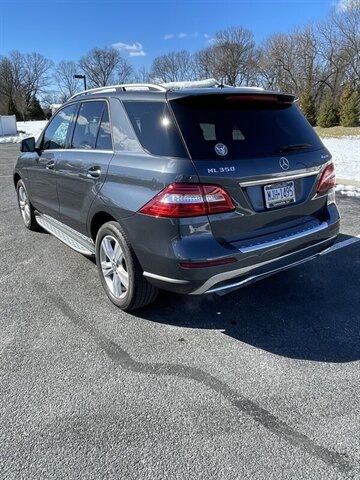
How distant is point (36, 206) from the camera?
17.4 ft

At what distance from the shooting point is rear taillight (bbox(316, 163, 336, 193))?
329 cm

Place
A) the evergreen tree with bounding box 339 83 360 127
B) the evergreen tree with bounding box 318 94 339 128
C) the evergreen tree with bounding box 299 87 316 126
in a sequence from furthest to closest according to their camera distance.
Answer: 1. the evergreen tree with bounding box 299 87 316 126
2. the evergreen tree with bounding box 318 94 339 128
3. the evergreen tree with bounding box 339 83 360 127

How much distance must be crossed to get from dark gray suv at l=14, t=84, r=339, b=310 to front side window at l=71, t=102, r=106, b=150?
0.02 metres

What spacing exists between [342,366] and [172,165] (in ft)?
5.85

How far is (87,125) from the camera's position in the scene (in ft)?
12.6

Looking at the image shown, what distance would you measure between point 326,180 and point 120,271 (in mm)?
1925

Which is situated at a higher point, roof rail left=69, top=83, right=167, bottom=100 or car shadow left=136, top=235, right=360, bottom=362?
roof rail left=69, top=83, right=167, bottom=100

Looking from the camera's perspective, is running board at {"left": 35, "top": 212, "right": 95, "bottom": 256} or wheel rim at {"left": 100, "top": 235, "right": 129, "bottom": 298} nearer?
wheel rim at {"left": 100, "top": 235, "right": 129, "bottom": 298}

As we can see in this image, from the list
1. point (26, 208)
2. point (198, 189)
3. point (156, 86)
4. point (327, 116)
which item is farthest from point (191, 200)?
point (327, 116)

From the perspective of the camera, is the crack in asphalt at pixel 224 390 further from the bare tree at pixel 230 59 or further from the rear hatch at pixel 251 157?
the bare tree at pixel 230 59

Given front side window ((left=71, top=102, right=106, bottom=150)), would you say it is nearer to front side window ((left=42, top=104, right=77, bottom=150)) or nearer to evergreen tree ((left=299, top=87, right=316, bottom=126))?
front side window ((left=42, top=104, right=77, bottom=150))

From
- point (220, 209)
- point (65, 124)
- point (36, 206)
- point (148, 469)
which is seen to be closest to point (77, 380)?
point (148, 469)

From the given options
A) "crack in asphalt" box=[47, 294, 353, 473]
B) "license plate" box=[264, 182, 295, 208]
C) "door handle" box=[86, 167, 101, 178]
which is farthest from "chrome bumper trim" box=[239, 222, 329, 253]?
"door handle" box=[86, 167, 101, 178]

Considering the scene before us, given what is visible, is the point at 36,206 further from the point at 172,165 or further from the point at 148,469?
the point at 148,469
